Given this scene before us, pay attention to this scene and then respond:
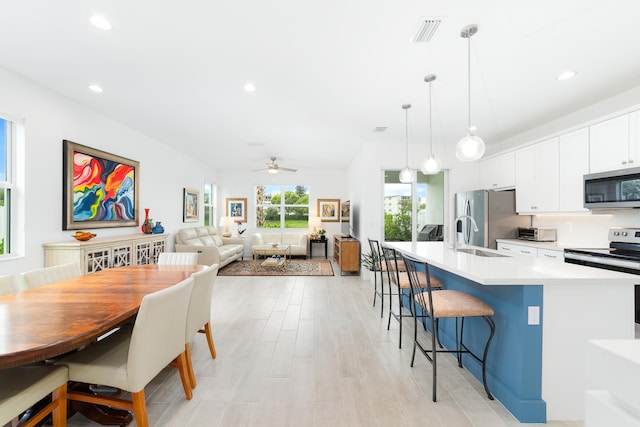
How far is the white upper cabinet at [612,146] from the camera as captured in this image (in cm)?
288

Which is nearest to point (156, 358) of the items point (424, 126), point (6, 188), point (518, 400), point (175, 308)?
point (175, 308)

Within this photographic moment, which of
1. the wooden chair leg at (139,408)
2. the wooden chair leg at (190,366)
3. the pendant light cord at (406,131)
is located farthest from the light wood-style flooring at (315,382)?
the pendant light cord at (406,131)

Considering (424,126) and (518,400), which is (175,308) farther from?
(424,126)

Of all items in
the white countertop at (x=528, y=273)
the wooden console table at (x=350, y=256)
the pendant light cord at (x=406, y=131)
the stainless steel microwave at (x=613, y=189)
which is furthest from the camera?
the wooden console table at (x=350, y=256)

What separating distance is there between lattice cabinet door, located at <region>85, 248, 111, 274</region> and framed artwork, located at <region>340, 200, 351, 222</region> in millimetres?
5359

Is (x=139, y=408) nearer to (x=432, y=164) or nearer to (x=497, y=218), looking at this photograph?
(x=432, y=164)

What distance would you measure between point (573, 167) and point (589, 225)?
83 cm

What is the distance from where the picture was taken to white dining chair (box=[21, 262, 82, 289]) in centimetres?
209

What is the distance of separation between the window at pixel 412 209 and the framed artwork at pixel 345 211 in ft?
6.85

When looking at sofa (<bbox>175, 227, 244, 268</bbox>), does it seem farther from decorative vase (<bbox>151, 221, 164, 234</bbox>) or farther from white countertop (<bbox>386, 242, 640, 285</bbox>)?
white countertop (<bbox>386, 242, 640, 285</bbox>)

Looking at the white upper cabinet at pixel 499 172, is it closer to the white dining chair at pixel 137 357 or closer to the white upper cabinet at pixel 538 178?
the white upper cabinet at pixel 538 178

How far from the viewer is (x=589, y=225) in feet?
12.0

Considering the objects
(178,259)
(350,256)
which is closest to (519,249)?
(350,256)

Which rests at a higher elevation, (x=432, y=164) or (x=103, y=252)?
(x=432, y=164)
